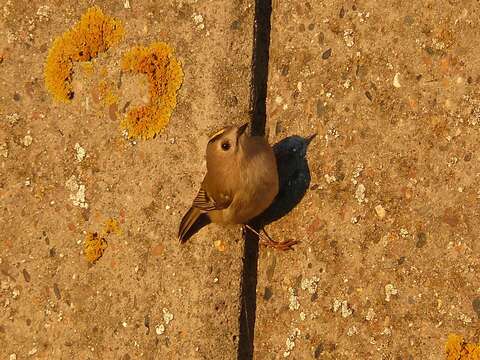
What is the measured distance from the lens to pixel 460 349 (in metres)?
3.27

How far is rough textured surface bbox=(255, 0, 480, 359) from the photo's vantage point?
11.1 ft

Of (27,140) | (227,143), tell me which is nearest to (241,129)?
Result: (227,143)

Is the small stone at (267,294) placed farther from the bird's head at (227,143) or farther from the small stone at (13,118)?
the small stone at (13,118)

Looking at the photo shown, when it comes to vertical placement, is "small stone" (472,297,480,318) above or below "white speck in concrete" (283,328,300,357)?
above

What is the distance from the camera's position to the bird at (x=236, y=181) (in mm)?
3625

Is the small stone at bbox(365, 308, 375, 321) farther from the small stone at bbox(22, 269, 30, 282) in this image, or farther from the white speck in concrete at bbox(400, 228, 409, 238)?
the small stone at bbox(22, 269, 30, 282)

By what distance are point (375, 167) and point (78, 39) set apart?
168 cm

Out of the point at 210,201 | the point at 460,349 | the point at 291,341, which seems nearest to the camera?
the point at 460,349

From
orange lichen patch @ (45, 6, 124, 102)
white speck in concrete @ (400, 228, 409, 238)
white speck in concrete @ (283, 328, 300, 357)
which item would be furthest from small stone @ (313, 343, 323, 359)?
orange lichen patch @ (45, 6, 124, 102)

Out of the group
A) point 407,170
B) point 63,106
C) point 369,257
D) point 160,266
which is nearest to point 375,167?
point 407,170

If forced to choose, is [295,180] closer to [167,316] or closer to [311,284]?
[311,284]

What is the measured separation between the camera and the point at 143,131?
393 centimetres

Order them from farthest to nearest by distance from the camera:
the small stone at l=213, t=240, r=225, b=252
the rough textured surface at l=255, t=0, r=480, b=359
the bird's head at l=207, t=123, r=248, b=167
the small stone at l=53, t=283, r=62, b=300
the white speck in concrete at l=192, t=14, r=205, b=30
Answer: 1. the white speck in concrete at l=192, t=14, r=205, b=30
2. the small stone at l=53, t=283, r=62, b=300
3. the small stone at l=213, t=240, r=225, b=252
4. the bird's head at l=207, t=123, r=248, b=167
5. the rough textured surface at l=255, t=0, r=480, b=359

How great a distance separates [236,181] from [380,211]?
69 cm
